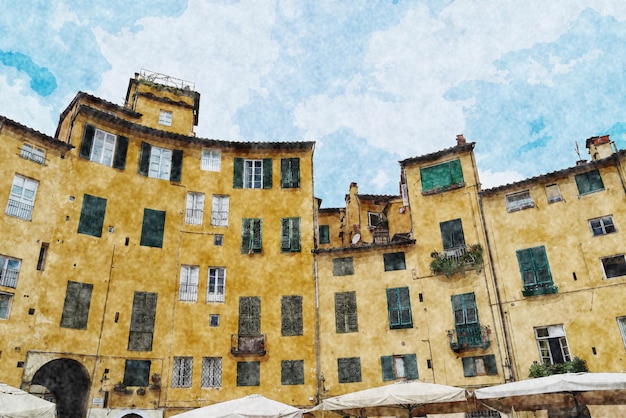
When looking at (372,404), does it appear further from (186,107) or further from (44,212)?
(186,107)

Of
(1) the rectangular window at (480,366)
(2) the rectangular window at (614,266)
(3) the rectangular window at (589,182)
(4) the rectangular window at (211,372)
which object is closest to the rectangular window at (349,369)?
(1) the rectangular window at (480,366)

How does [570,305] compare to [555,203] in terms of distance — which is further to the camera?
[555,203]

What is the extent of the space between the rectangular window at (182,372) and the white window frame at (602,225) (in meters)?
22.1

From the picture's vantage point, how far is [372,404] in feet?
54.7

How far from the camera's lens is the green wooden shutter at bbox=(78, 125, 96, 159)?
1101 inches

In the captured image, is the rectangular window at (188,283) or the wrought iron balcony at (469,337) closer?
the wrought iron balcony at (469,337)

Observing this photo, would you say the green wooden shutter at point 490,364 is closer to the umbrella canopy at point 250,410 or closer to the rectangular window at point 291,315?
the rectangular window at point 291,315

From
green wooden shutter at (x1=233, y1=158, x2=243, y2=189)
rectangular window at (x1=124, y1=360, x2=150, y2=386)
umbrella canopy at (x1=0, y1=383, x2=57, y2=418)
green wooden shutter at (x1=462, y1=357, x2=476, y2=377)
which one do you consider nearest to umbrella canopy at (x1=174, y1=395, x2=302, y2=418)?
umbrella canopy at (x1=0, y1=383, x2=57, y2=418)

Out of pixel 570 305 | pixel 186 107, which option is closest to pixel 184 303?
pixel 186 107

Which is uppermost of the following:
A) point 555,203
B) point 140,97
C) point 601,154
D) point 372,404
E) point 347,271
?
point 140,97

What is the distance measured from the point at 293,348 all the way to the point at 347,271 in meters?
5.43

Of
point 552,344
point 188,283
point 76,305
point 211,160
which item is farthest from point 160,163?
point 552,344

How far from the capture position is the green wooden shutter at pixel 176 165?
30.9 m

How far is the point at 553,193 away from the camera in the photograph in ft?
88.8
